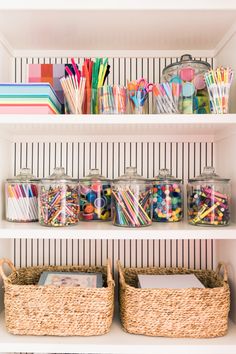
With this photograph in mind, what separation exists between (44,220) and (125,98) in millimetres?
540

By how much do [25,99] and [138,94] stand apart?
1.33 feet

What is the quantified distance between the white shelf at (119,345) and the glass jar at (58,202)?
404 millimetres

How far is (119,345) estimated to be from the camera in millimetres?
1220

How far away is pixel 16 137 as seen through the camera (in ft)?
5.37

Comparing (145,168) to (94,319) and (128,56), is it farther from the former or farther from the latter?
(94,319)

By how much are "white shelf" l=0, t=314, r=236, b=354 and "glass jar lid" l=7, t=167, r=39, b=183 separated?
1.92ft

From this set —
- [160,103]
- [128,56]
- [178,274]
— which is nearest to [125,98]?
[160,103]

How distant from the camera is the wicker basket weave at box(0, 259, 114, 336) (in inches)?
49.3

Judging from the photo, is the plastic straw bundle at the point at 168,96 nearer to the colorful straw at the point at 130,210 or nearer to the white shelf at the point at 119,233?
the colorful straw at the point at 130,210

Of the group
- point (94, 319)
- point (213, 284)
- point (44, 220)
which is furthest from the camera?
point (213, 284)

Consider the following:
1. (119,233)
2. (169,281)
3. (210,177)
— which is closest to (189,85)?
(210,177)

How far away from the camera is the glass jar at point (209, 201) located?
1.35 metres

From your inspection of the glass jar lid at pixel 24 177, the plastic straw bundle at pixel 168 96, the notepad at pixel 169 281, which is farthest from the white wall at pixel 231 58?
the glass jar lid at pixel 24 177

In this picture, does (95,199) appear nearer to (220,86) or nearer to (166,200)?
(166,200)
